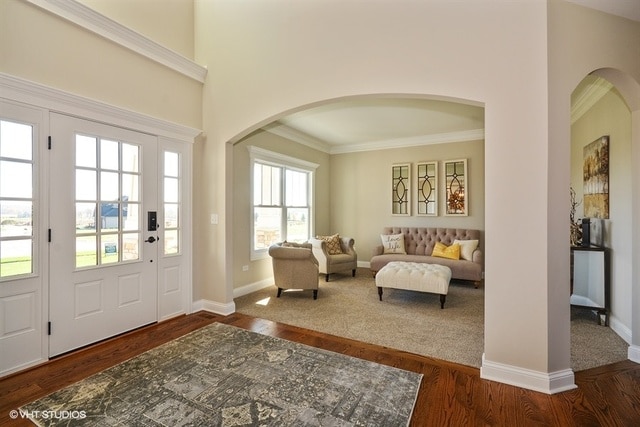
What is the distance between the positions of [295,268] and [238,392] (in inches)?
89.8

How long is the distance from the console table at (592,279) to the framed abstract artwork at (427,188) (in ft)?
8.82

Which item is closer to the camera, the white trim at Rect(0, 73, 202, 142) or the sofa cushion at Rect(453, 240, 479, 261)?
the white trim at Rect(0, 73, 202, 142)

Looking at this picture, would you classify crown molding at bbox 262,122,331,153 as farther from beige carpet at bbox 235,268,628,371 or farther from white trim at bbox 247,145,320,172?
beige carpet at bbox 235,268,628,371

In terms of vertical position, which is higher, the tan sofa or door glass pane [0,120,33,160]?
door glass pane [0,120,33,160]

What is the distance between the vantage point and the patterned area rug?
6.00 ft

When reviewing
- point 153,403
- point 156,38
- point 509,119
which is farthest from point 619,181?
point 156,38

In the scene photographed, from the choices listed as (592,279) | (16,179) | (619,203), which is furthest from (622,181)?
(16,179)

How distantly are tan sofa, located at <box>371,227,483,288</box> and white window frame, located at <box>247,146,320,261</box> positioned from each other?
1794 millimetres

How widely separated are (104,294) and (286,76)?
3.06 metres

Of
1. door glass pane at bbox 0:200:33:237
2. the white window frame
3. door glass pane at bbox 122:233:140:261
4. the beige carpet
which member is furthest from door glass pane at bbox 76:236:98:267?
the white window frame

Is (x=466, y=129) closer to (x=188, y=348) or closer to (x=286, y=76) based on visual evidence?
(x=286, y=76)

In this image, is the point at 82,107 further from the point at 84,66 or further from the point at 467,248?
the point at 467,248

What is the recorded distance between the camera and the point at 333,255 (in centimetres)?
567

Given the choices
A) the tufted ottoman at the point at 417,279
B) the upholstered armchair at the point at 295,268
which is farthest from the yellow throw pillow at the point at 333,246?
the tufted ottoman at the point at 417,279
